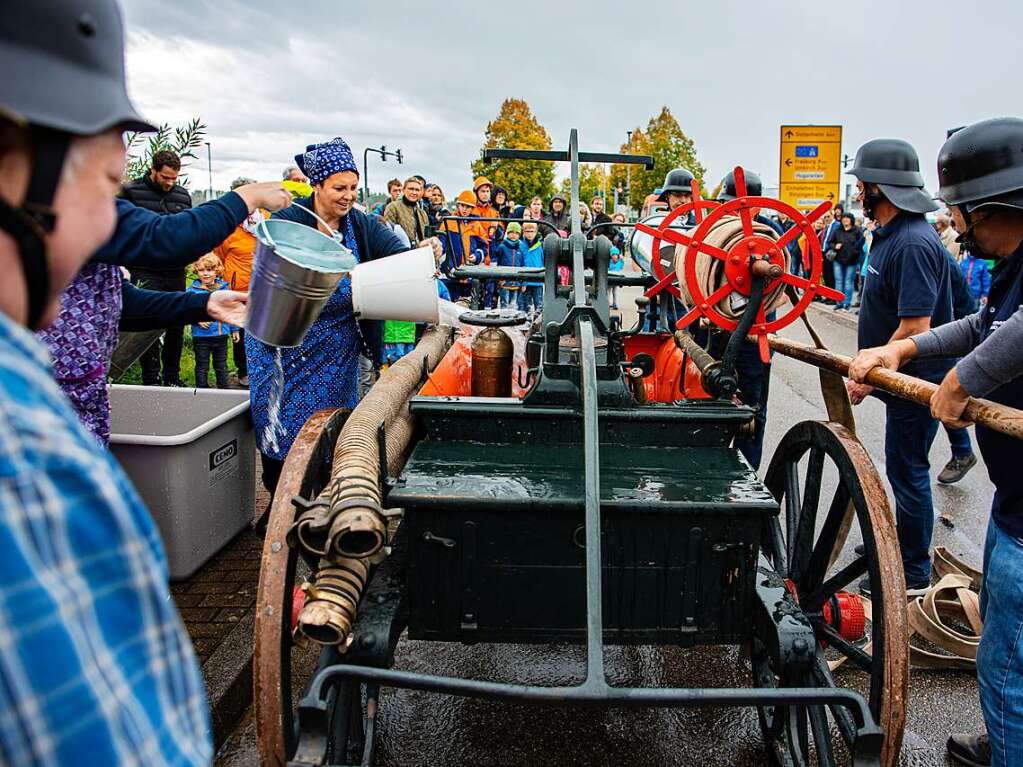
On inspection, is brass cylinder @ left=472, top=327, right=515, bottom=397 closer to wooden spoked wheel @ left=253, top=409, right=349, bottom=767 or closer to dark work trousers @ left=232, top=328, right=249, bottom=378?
Answer: wooden spoked wheel @ left=253, top=409, right=349, bottom=767

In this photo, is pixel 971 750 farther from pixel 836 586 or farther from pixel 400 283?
pixel 400 283

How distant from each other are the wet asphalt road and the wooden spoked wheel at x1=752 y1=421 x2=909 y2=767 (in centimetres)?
24

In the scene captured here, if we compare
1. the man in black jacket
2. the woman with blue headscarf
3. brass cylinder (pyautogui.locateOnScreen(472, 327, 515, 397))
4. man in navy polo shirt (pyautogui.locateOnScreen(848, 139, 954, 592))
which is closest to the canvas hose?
brass cylinder (pyautogui.locateOnScreen(472, 327, 515, 397))

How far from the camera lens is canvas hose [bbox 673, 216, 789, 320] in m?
2.57

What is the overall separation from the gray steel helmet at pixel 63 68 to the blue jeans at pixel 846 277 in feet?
52.3

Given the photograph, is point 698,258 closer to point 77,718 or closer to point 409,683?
point 409,683

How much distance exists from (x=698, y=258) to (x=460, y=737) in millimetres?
1922

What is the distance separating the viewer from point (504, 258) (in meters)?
10.9

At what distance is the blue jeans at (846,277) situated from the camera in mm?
15156

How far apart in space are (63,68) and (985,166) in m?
2.14

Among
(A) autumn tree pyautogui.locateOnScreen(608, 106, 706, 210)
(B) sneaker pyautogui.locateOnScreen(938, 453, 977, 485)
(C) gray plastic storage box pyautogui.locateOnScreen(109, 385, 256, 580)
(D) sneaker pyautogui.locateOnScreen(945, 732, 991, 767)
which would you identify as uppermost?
(A) autumn tree pyautogui.locateOnScreen(608, 106, 706, 210)

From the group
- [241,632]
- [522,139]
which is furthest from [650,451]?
[522,139]

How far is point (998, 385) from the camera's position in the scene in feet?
6.05

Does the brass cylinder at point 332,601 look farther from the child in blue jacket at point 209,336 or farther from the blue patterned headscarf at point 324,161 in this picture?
the child in blue jacket at point 209,336
